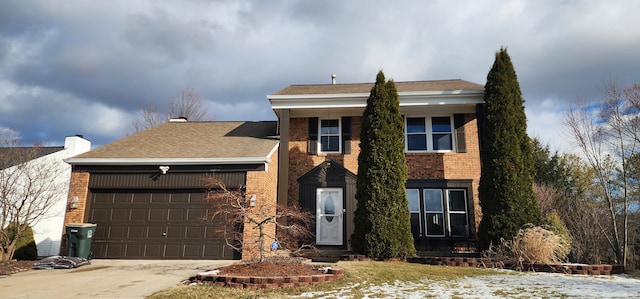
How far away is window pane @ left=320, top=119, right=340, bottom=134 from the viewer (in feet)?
44.8

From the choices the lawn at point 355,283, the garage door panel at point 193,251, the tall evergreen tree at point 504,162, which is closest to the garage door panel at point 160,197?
the garage door panel at point 193,251

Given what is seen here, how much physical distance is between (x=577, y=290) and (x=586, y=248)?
864 centimetres

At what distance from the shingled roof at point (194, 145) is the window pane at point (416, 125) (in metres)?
4.99

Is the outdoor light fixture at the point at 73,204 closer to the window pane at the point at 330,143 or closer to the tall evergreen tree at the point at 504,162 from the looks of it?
the window pane at the point at 330,143

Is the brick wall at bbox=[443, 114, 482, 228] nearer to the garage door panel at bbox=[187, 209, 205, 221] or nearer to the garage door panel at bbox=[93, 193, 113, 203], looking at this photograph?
the garage door panel at bbox=[187, 209, 205, 221]

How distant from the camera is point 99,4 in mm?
10742

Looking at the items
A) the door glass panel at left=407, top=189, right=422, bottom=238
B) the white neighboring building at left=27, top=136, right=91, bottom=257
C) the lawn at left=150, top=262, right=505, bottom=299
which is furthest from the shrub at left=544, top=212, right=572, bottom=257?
the white neighboring building at left=27, top=136, right=91, bottom=257

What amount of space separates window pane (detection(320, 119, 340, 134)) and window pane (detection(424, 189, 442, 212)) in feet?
12.9

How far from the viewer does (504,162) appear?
1059 cm

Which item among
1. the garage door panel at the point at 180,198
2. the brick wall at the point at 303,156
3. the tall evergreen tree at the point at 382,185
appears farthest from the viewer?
the brick wall at the point at 303,156

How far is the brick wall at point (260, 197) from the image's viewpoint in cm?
1039

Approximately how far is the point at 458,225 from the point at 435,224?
2.54ft

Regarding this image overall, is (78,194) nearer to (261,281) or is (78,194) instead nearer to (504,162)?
(261,281)

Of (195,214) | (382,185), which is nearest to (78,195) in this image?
(195,214)
